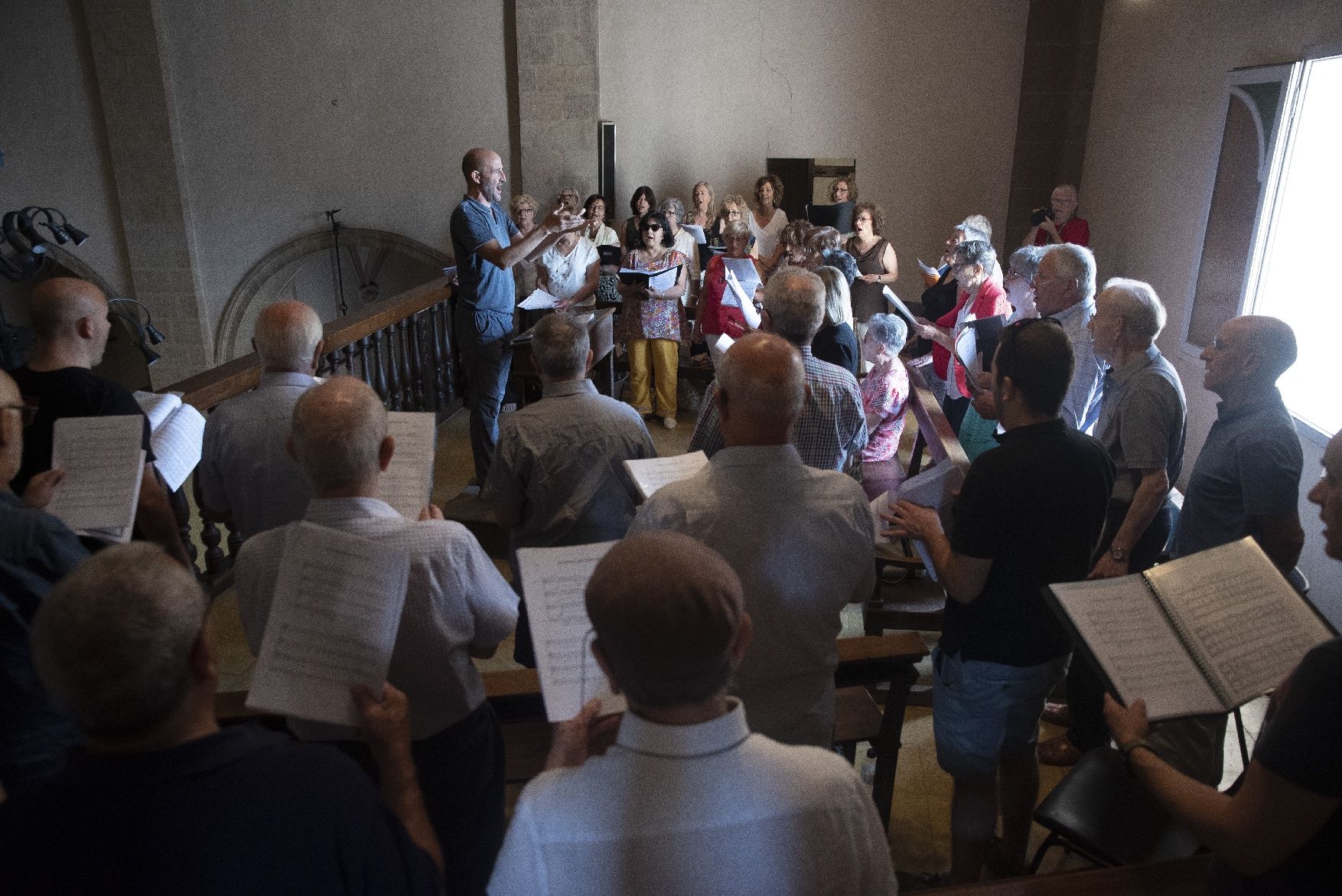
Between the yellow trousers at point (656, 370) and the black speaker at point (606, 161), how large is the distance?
2311 mm

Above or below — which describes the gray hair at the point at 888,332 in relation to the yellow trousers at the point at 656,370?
above

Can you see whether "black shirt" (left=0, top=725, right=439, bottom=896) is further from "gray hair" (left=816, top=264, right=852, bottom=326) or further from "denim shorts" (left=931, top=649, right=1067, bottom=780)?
"gray hair" (left=816, top=264, right=852, bottom=326)

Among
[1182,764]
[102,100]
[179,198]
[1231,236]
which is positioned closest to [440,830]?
[1182,764]

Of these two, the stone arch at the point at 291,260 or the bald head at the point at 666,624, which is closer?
the bald head at the point at 666,624

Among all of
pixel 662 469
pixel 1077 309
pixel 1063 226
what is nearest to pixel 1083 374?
pixel 1077 309

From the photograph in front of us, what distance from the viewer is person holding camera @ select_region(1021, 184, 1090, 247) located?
6.66 meters

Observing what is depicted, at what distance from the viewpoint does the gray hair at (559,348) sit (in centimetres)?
257

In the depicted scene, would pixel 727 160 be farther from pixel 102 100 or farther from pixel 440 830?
pixel 440 830

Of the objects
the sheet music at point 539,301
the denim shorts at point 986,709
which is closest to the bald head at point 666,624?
the denim shorts at point 986,709

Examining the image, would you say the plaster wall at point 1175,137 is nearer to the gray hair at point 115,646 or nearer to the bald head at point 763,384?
the bald head at point 763,384

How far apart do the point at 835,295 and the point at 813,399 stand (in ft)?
2.91

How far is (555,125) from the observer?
788cm

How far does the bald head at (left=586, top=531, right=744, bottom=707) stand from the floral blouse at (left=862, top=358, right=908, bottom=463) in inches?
109

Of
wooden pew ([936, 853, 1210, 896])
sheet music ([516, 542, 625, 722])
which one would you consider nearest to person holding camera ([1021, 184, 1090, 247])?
wooden pew ([936, 853, 1210, 896])
